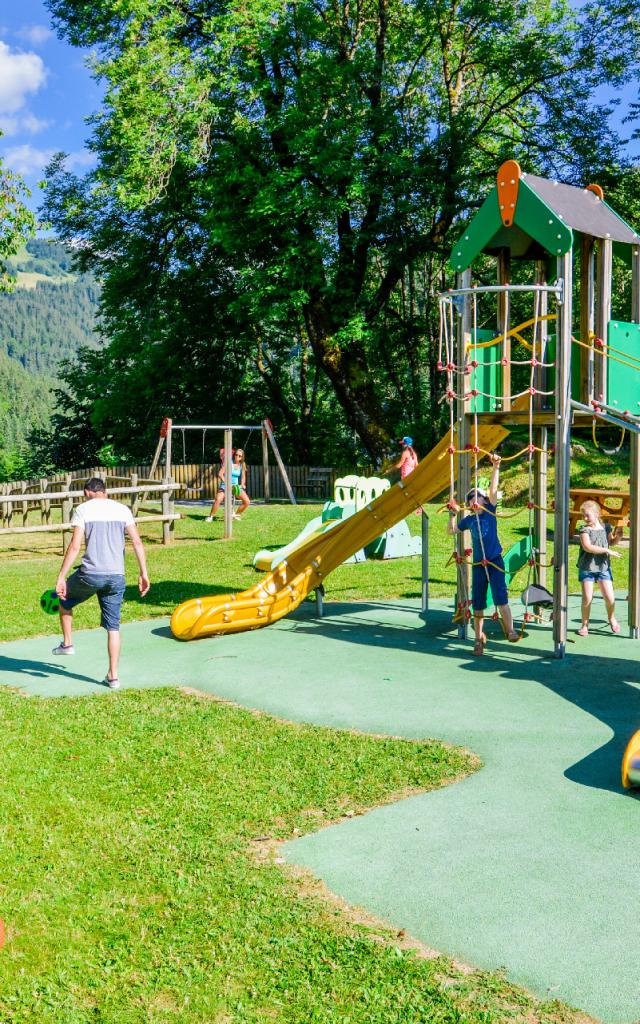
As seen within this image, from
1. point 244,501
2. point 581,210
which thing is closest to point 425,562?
point 581,210

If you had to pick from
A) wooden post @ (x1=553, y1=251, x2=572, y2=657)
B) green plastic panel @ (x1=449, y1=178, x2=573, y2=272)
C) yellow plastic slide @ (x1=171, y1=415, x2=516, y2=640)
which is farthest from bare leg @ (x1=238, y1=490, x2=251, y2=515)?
wooden post @ (x1=553, y1=251, x2=572, y2=657)

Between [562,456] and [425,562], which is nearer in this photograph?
[562,456]

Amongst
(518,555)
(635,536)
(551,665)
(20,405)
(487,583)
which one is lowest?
(551,665)

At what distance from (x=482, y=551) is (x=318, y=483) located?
836 inches

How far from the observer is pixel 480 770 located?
21.4 ft

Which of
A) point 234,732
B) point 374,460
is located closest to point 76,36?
point 374,460

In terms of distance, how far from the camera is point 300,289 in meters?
27.6

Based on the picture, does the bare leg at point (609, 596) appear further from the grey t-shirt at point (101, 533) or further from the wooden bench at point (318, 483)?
the wooden bench at point (318, 483)

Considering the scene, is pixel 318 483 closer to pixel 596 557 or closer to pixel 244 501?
pixel 244 501

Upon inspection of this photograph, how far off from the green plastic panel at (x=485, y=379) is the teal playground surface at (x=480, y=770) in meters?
2.56

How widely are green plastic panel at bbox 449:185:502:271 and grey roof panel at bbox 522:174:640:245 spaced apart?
45 cm

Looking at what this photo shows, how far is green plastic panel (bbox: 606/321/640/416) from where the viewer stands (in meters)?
10.3

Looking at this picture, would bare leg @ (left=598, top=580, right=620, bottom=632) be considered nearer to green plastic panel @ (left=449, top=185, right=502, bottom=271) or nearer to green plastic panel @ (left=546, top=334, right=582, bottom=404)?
green plastic panel @ (left=546, top=334, right=582, bottom=404)

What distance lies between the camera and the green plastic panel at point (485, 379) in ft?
34.2
